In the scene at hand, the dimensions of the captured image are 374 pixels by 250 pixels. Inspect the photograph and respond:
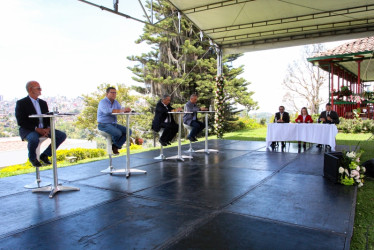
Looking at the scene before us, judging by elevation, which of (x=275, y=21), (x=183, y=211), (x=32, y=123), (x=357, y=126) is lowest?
(x=183, y=211)

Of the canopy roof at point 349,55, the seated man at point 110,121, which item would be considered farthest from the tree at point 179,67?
the seated man at point 110,121

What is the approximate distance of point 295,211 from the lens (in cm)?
276

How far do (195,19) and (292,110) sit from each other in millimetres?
20269

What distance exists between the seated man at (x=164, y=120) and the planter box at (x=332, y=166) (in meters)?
2.60

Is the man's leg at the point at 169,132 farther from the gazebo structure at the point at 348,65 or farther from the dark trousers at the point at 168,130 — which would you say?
the gazebo structure at the point at 348,65

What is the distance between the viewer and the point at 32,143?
3.47 m

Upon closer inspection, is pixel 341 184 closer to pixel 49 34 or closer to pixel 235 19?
pixel 235 19

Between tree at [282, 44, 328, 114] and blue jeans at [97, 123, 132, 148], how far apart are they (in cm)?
2312

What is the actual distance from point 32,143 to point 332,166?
155 inches

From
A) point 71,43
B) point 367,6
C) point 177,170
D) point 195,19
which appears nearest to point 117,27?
point 71,43

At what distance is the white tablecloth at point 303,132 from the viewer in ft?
21.7

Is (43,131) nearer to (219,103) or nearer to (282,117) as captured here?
A: (282,117)

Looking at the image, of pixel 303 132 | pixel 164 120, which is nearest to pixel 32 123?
pixel 164 120

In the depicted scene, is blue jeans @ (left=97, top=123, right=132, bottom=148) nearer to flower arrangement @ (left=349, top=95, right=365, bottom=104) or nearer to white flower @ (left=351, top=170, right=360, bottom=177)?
white flower @ (left=351, top=170, right=360, bottom=177)
